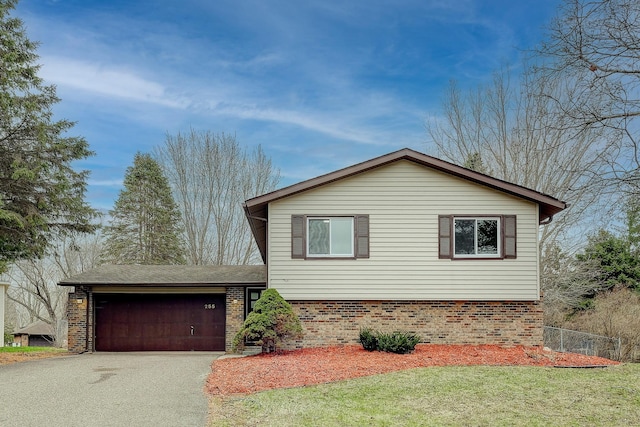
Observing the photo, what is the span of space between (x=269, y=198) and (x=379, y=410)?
848cm

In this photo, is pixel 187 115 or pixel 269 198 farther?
pixel 187 115

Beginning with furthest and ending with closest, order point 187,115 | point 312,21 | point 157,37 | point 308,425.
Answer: point 187,115, point 157,37, point 312,21, point 308,425

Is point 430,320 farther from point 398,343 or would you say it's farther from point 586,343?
point 586,343

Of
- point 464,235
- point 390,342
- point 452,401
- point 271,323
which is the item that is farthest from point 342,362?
point 464,235

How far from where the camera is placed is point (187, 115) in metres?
31.7

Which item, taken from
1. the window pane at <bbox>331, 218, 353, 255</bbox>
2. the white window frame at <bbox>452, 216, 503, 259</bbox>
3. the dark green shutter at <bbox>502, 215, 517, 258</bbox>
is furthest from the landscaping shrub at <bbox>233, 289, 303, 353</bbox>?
the dark green shutter at <bbox>502, 215, 517, 258</bbox>

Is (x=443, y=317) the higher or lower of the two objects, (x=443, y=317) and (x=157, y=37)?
the lower

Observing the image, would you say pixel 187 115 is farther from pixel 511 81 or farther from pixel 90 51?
pixel 511 81

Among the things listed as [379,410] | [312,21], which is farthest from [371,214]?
[379,410]

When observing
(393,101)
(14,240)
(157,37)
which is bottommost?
(14,240)

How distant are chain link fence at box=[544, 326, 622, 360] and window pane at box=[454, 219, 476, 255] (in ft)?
17.3

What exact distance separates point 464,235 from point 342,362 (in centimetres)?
550

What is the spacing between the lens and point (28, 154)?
17.3 metres

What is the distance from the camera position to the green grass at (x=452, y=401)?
25.8 ft
